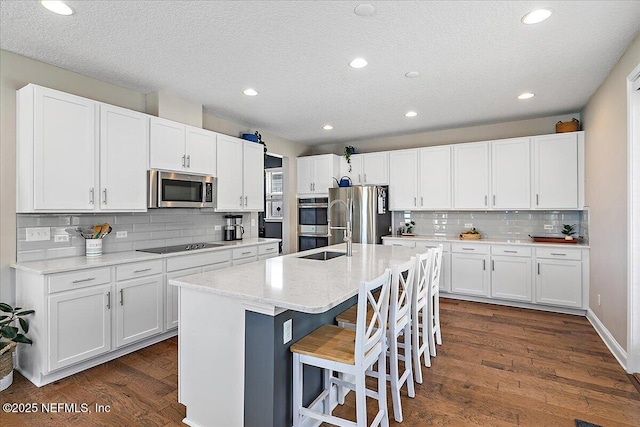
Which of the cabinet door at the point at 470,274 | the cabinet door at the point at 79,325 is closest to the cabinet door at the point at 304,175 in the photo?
the cabinet door at the point at 470,274

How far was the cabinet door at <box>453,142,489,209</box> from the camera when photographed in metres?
4.93

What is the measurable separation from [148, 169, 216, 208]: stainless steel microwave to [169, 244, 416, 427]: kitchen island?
1.73 m

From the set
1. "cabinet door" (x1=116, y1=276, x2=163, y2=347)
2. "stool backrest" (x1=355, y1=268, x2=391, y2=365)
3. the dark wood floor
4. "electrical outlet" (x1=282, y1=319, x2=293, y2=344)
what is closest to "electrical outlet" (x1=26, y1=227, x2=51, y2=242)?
"cabinet door" (x1=116, y1=276, x2=163, y2=347)

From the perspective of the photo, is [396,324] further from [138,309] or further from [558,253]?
[558,253]

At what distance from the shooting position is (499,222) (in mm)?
5137

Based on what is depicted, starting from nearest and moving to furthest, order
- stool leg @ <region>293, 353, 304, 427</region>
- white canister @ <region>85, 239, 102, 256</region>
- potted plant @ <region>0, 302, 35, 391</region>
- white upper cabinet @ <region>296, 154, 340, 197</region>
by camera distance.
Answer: stool leg @ <region>293, 353, 304, 427</region> < potted plant @ <region>0, 302, 35, 391</region> < white canister @ <region>85, 239, 102, 256</region> < white upper cabinet @ <region>296, 154, 340, 197</region>

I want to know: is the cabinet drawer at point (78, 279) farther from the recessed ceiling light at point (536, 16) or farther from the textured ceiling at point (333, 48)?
the recessed ceiling light at point (536, 16)

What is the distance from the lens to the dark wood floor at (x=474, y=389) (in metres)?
2.14

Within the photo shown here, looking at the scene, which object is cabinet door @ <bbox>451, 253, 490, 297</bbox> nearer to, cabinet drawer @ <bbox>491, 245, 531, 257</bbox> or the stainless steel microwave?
cabinet drawer @ <bbox>491, 245, 531, 257</bbox>

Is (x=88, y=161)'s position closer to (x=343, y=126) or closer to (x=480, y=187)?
(x=343, y=126)

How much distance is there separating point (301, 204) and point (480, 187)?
3.02 m

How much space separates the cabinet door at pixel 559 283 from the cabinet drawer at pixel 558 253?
5 cm

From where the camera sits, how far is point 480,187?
4.96 m

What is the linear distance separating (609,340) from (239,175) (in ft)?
14.6
